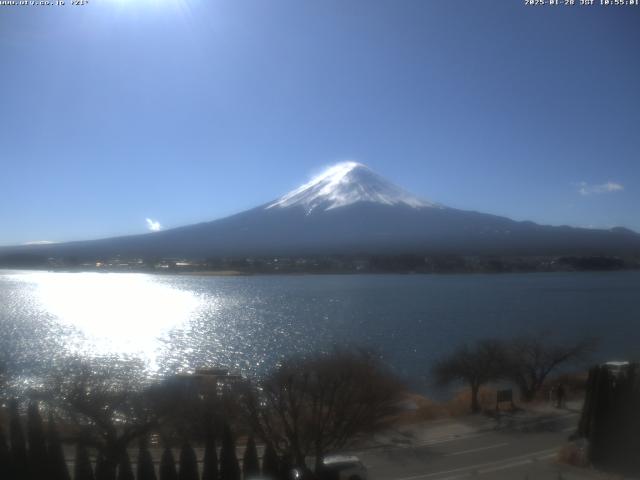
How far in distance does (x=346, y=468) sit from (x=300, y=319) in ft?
34.1

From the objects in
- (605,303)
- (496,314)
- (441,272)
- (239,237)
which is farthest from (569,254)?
(239,237)

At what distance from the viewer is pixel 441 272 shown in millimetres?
30062

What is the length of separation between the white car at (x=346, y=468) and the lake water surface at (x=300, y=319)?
13.1 feet

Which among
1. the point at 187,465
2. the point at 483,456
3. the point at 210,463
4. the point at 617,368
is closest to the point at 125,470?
the point at 187,465

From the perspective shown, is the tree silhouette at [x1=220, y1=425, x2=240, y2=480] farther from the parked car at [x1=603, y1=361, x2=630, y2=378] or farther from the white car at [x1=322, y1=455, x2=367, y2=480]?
the parked car at [x1=603, y1=361, x2=630, y2=378]

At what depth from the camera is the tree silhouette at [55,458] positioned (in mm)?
4231

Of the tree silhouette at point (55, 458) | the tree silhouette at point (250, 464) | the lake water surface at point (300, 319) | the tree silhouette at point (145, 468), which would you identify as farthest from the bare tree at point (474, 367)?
the tree silhouette at point (55, 458)

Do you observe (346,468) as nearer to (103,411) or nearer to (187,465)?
(187,465)

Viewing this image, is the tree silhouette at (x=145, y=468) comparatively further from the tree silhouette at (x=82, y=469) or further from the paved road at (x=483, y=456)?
the paved road at (x=483, y=456)

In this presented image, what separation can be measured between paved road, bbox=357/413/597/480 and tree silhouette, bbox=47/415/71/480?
2355mm

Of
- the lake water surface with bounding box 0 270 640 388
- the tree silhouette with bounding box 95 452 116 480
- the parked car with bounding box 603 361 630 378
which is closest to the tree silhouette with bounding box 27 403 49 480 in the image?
the tree silhouette with bounding box 95 452 116 480

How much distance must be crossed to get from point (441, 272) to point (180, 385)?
25.6 meters

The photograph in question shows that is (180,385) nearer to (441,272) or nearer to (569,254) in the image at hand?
(441,272)

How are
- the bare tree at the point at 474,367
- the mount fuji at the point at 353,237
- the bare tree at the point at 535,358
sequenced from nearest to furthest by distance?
the bare tree at the point at 474,367, the bare tree at the point at 535,358, the mount fuji at the point at 353,237
